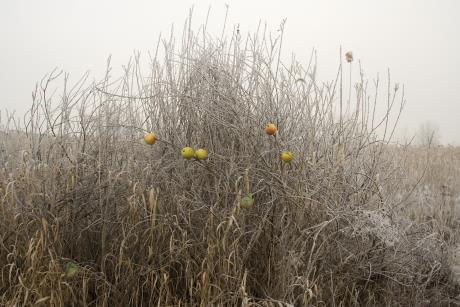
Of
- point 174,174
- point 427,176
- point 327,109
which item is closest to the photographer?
point 174,174

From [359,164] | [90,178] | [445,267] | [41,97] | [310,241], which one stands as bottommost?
[445,267]

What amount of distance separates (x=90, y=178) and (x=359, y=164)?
1.71 metres

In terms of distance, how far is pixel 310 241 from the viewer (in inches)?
102

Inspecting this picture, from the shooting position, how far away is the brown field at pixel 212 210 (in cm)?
244

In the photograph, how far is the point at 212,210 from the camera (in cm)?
236

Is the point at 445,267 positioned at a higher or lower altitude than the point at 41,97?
lower

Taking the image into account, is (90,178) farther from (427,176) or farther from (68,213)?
(427,176)

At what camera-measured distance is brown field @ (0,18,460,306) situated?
2443 mm

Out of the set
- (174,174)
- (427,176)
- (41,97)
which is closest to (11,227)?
(41,97)

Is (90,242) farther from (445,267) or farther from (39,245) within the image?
(445,267)

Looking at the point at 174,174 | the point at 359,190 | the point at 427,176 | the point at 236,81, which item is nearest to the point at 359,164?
the point at 359,190

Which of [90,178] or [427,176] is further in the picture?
[427,176]

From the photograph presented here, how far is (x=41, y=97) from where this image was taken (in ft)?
10.00

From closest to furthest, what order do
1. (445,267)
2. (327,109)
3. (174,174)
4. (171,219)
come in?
(171,219)
(174,174)
(327,109)
(445,267)
